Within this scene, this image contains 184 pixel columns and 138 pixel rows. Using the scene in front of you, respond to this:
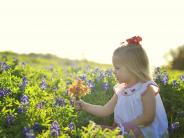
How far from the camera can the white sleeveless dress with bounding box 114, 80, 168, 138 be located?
20.8 ft

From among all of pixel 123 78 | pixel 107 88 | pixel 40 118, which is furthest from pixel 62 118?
pixel 107 88

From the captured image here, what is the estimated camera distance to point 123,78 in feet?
21.0

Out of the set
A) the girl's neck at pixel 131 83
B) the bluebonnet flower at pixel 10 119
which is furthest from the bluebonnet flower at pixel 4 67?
the girl's neck at pixel 131 83

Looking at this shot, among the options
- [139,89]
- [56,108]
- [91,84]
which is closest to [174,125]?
[139,89]

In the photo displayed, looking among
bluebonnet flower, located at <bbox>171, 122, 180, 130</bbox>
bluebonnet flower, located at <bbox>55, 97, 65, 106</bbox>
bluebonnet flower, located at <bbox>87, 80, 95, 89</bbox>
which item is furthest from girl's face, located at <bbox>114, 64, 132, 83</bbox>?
bluebonnet flower, located at <bbox>87, 80, 95, 89</bbox>

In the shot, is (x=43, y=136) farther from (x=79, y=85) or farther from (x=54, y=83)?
(x=54, y=83)

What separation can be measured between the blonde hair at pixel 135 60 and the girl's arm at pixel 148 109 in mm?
211

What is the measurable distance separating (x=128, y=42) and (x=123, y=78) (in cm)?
45

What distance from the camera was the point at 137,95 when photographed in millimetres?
6375

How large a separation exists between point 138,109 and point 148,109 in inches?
10.0

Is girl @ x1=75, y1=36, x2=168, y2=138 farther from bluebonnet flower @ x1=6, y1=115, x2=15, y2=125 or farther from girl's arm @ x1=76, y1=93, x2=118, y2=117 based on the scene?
bluebonnet flower @ x1=6, y1=115, x2=15, y2=125

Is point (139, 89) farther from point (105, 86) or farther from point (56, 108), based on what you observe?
point (105, 86)

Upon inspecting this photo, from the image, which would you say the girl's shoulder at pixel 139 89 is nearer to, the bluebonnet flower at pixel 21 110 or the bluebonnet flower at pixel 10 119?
the bluebonnet flower at pixel 21 110

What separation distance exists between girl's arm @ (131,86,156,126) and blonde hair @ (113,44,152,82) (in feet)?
0.69
